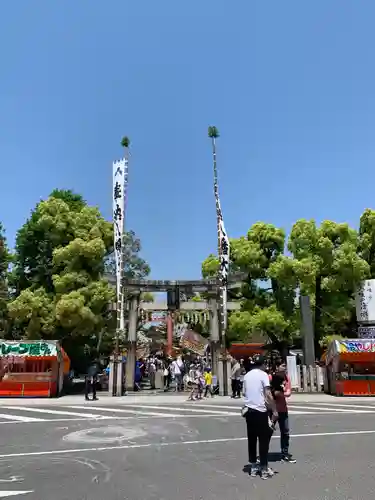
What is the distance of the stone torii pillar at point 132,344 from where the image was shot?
23.1m

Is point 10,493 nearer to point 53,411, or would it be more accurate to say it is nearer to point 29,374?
point 53,411

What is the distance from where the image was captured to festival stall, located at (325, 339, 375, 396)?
67.4ft

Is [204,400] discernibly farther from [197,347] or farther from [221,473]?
[197,347]

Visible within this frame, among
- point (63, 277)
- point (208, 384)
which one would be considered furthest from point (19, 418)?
point (63, 277)

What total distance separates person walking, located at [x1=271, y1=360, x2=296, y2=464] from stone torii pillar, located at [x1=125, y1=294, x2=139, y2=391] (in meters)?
15.7

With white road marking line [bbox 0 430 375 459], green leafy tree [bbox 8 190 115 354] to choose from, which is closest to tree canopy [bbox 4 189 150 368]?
green leafy tree [bbox 8 190 115 354]

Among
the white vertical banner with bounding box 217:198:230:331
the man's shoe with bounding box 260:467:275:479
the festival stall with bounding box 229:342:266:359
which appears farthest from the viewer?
the festival stall with bounding box 229:342:266:359

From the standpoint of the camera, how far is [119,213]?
23281 mm

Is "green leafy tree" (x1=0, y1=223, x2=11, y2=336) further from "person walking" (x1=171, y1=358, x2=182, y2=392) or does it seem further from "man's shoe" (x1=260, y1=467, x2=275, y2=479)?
"man's shoe" (x1=260, y1=467, x2=275, y2=479)

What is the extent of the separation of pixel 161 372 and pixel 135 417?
39.4ft

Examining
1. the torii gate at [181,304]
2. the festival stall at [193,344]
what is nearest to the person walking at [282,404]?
the torii gate at [181,304]

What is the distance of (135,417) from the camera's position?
1321 centimetres

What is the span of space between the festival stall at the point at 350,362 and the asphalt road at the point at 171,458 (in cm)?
724

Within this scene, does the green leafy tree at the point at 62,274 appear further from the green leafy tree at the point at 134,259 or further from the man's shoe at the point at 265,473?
the man's shoe at the point at 265,473
